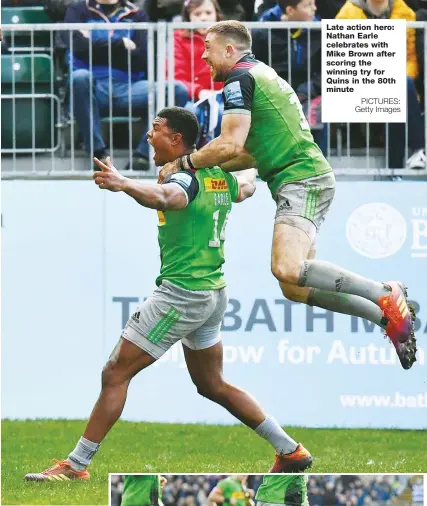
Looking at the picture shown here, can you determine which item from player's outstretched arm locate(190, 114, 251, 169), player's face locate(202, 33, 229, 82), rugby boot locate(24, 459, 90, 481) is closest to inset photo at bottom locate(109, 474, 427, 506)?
rugby boot locate(24, 459, 90, 481)

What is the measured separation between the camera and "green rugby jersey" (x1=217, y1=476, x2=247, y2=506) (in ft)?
23.1

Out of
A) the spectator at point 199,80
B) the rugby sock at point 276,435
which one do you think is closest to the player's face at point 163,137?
the rugby sock at point 276,435

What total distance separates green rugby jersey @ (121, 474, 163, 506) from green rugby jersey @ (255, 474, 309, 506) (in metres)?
0.50

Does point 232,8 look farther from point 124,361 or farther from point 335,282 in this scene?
point 124,361

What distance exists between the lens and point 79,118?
37.0 ft

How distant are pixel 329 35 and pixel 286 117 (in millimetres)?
2036

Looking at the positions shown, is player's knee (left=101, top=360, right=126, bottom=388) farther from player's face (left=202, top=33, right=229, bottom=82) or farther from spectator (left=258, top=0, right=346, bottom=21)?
spectator (left=258, top=0, right=346, bottom=21)

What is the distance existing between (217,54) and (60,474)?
2.60m

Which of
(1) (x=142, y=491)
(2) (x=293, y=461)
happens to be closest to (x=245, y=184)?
(2) (x=293, y=461)

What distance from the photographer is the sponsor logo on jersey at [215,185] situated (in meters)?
8.35

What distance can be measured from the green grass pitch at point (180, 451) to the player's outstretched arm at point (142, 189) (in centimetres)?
169

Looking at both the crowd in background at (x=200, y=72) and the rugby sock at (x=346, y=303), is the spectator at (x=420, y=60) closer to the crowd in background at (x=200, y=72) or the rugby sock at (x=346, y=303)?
the crowd in background at (x=200, y=72)

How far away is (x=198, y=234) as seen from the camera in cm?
839
